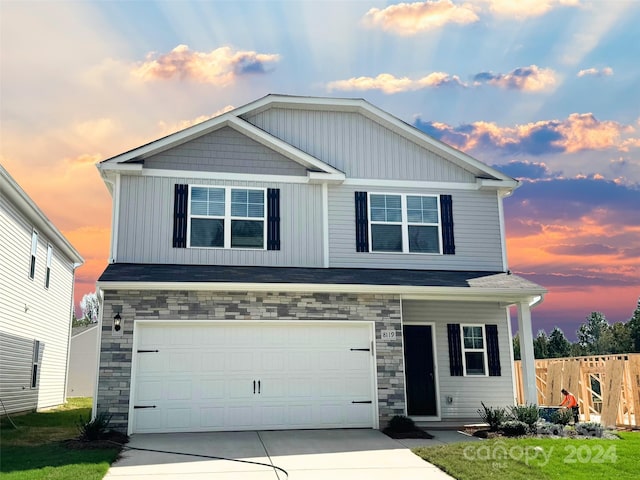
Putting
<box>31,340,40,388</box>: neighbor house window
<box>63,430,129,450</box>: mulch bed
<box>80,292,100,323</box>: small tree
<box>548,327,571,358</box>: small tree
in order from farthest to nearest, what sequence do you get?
<box>80,292,100,323</box>: small tree → <box>548,327,571,358</box>: small tree → <box>31,340,40,388</box>: neighbor house window → <box>63,430,129,450</box>: mulch bed

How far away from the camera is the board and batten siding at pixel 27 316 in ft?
49.3

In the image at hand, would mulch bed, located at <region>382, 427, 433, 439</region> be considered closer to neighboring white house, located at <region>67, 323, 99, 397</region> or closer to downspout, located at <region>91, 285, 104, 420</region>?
downspout, located at <region>91, 285, 104, 420</region>

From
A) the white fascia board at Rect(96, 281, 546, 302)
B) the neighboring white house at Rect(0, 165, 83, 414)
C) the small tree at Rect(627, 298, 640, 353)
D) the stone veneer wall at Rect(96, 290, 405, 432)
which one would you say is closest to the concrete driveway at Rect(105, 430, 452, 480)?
the stone veneer wall at Rect(96, 290, 405, 432)

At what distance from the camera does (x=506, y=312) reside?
49.1ft

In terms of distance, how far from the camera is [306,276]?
1305 cm

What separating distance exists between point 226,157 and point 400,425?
7.03 metres

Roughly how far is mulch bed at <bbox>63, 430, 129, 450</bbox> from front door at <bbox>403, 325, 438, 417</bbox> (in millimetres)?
6582

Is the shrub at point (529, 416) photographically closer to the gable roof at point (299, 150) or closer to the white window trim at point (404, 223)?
the white window trim at point (404, 223)

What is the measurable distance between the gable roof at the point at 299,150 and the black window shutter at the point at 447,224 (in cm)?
100

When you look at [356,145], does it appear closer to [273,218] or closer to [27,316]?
[273,218]

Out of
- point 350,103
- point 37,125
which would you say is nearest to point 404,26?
point 350,103

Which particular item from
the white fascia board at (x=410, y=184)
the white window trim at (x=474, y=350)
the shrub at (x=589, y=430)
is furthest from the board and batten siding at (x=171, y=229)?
the shrub at (x=589, y=430)

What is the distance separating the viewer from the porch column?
12.7 m

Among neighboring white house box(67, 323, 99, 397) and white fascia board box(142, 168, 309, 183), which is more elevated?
white fascia board box(142, 168, 309, 183)
